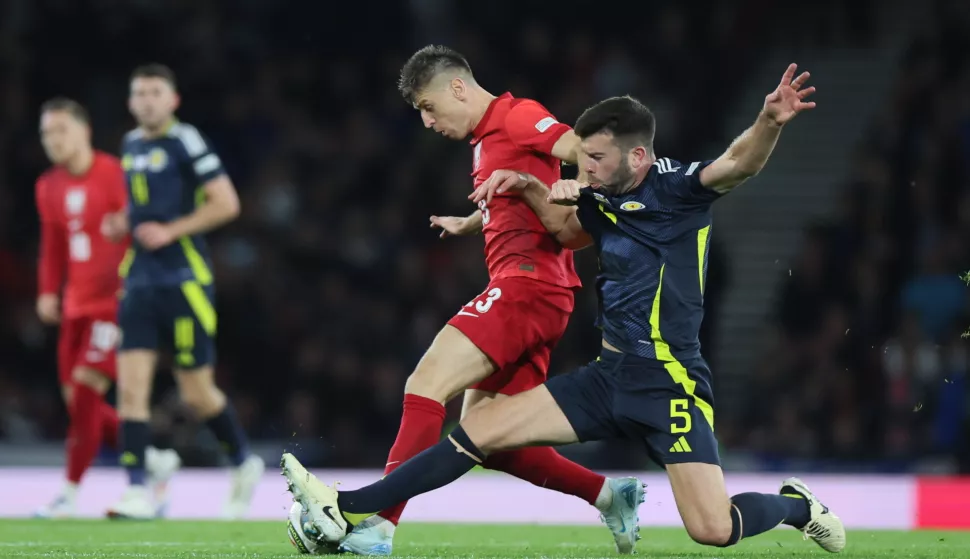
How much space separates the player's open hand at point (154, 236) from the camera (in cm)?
728

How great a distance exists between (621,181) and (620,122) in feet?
0.69

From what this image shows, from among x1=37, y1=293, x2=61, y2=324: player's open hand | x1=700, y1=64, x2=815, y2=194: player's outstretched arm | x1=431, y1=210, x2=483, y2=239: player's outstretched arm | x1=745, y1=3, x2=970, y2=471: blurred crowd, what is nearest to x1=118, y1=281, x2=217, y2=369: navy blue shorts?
x1=37, y1=293, x2=61, y2=324: player's open hand

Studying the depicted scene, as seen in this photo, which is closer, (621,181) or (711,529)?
(711,529)

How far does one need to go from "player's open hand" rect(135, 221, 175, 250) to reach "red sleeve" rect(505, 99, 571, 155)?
2.65 m

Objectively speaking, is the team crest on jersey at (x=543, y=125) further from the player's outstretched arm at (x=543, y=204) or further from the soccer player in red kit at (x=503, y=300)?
the player's outstretched arm at (x=543, y=204)

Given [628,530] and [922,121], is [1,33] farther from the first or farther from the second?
[628,530]

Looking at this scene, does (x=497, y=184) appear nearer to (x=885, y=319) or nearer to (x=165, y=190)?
(x=165, y=190)

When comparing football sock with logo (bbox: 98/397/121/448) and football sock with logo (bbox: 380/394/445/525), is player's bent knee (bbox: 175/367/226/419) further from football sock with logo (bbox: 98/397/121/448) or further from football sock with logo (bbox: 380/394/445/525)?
football sock with logo (bbox: 380/394/445/525)

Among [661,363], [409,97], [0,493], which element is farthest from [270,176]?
[661,363]

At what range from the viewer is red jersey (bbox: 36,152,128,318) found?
27.0 ft

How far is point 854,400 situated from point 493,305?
5.87 metres

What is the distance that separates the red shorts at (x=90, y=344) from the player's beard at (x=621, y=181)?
13.4ft

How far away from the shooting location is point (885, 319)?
34.5ft

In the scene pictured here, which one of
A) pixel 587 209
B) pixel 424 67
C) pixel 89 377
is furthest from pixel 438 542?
pixel 89 377
